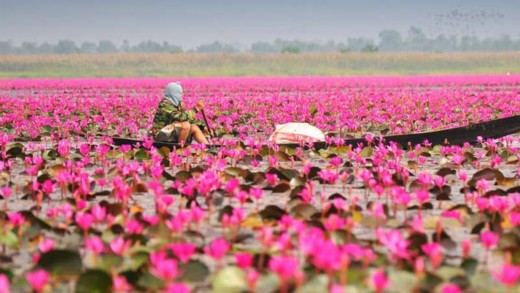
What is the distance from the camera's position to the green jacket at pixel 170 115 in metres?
12.2

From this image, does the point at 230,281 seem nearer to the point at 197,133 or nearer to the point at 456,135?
the point at 197,133

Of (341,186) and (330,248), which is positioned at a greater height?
(330,248)

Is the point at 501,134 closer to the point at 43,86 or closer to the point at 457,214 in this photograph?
the point at 457,214

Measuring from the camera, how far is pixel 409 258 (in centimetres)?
465

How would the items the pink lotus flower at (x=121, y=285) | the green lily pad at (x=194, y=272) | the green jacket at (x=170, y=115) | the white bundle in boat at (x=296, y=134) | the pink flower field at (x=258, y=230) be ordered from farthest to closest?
the white bundle in boat at (x=296, y=134), the green jacket at (x=170, y=115), the green lily pad at (x=194, y=272), the pink flower field at (x=258, y=230), the pink lotus flower at (x=121, y=285)

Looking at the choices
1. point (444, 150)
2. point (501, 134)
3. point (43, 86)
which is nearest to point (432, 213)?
point (444, 150)

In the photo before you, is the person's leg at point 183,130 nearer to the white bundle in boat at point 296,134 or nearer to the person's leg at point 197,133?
the person's leg at point 197,133

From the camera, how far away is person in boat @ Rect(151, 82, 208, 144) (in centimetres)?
1205

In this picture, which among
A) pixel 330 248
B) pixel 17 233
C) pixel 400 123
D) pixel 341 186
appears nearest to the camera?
pixel 330 248

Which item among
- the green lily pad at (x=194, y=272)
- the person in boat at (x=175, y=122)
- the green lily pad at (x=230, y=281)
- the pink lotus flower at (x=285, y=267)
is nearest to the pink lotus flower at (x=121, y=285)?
the green lily pad at (x=194, y=272)

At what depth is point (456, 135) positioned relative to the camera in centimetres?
1216

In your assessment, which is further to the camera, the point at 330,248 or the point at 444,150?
the point at 444,150

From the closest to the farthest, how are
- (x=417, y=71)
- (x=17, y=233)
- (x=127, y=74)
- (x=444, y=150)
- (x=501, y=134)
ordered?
(x=17, y=233) < (x=444, y=150) < (x=501, y=134) < (x=127, y=74) < (x=417, y=71)

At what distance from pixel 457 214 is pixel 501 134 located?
695 centimetres
